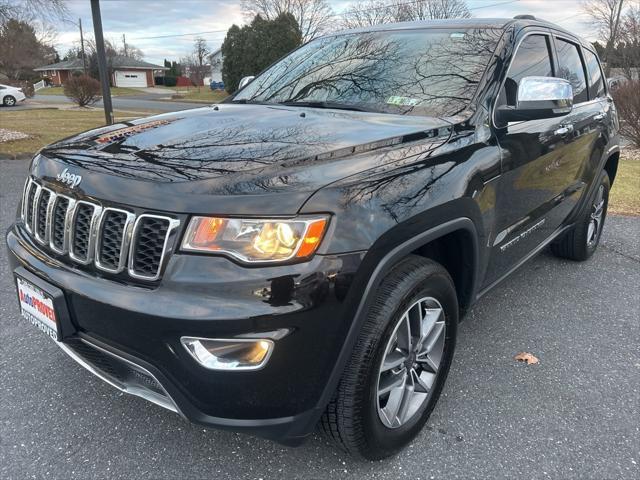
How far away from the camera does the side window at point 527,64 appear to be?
9.39ft

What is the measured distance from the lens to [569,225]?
13.4 feet

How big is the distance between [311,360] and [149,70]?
7487cm

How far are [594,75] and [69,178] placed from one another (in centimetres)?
417

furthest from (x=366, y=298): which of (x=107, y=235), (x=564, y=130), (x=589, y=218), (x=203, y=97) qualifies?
(x=203, y=97)

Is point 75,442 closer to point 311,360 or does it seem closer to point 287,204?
point 311,360

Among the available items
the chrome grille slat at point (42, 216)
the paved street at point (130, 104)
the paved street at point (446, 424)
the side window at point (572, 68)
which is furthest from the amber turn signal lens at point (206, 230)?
the paved street at point (130, 104)

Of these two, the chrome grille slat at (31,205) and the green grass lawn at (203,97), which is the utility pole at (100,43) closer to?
the chrome grille slat at (31,205)

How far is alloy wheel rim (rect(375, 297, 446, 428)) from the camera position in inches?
85.3

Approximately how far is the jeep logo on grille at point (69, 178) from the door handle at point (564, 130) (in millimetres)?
2698

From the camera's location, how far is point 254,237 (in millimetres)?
1733

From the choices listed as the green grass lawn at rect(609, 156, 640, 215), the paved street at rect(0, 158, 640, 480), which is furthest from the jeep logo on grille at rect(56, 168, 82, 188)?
the green grass lawn at rect(609, 156, 640, 215)

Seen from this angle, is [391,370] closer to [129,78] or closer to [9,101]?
[9,101]

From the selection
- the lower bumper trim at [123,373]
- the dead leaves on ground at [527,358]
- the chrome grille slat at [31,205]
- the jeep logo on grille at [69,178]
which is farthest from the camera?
A: the dead leaves on ground at [527,358]

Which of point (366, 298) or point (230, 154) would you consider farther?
point (230, 154)
